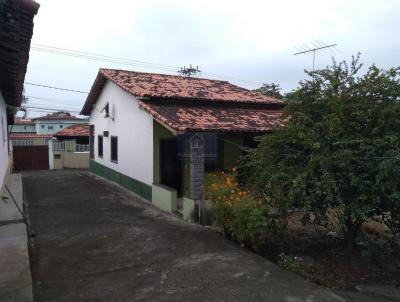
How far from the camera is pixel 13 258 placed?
19.7 ft

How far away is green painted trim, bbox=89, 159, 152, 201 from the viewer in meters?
12.4

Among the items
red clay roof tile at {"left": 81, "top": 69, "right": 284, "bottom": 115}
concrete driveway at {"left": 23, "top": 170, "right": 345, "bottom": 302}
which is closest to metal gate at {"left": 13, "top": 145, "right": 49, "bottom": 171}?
red clay roof tile at {"left": 81, "top": 69, "right": 284, "bottom": 115}

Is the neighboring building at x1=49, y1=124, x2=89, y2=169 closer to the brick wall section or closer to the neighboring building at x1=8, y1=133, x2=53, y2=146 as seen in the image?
the neighboring building at x1=8, y1=133, x2=53, y2=146

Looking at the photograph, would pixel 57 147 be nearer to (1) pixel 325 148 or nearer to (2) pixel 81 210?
(2) pixel 81 210

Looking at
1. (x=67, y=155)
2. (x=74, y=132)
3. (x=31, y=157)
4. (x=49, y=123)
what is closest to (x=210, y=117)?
(x=67, y=155)

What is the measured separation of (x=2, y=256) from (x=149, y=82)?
9.34m

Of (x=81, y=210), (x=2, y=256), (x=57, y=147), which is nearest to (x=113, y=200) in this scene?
(x=81, y=210)

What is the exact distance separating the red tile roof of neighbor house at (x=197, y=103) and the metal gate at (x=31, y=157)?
365 inches

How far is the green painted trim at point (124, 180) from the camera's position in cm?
1241

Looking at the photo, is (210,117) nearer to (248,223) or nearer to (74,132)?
(248,223)

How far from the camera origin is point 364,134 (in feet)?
20.5

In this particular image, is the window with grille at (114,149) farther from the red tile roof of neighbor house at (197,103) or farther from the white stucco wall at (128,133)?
the red tile roof of neighbor house at (197,103)

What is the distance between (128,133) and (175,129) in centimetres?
492

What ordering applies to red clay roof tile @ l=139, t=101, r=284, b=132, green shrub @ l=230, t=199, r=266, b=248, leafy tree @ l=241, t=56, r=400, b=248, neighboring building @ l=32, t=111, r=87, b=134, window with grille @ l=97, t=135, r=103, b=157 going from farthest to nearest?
neighboring building @ l=32, t=111, r=87, b=134 → window with grille @ l=97, t=135, r=103, b=157 → red clay roof tile @ l=139, t=101, r=284, b=132 → green shrub @ l=230, t=199, r=266, b=248 → leafy tree @ l=241, t=56, r=400, b=248
